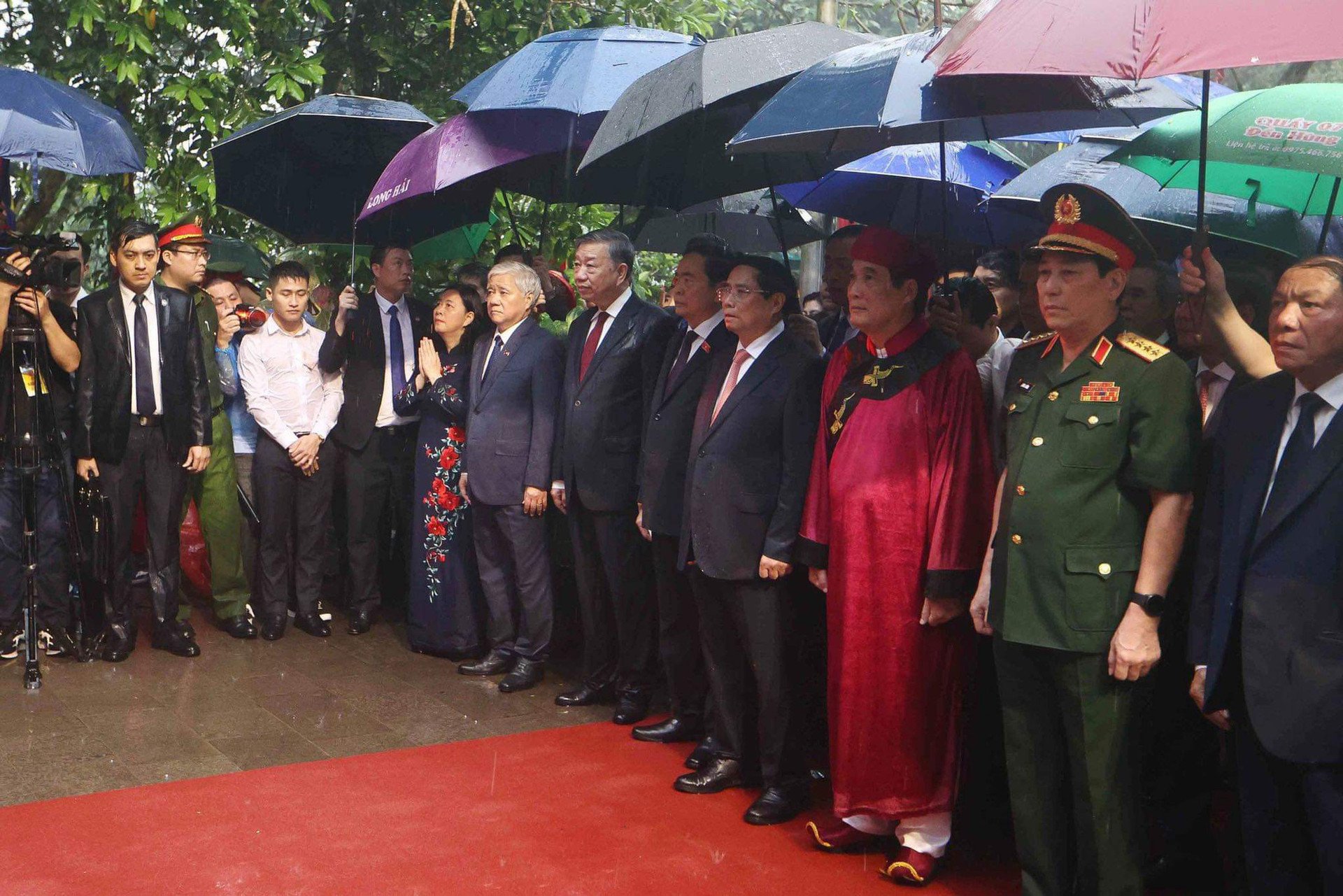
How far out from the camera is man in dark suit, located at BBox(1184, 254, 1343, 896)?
272 cm

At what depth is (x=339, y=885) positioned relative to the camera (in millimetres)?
3627

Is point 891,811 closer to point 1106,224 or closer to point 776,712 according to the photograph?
point 776,712

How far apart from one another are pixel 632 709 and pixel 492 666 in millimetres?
892

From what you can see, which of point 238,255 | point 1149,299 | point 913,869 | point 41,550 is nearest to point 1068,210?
point 1149,299

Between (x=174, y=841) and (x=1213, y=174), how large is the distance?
3.87 metres

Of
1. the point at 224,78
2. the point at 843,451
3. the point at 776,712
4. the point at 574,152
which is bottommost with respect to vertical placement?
the point at 776,712

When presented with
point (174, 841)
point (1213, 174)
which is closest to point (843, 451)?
point (1213, 174)

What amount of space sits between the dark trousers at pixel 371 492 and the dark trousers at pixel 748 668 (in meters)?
2.40

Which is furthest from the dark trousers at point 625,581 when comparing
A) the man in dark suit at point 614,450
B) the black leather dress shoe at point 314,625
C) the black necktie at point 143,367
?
the black necktie at point 143,367

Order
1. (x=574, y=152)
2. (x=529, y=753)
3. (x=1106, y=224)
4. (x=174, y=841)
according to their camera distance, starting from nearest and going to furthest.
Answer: (x=1106, y=224), (x=174, y=841), (x=529, y=753), (x=574, y=152)

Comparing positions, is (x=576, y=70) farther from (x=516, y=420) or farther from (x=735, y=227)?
(x=735, y=227)

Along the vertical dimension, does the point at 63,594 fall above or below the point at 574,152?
below

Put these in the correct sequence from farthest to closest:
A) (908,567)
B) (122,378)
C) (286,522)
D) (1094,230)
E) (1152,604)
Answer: (286,522) → (122,378) → (908,567) → (1094,230) → (1152,604)

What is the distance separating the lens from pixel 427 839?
396cm
